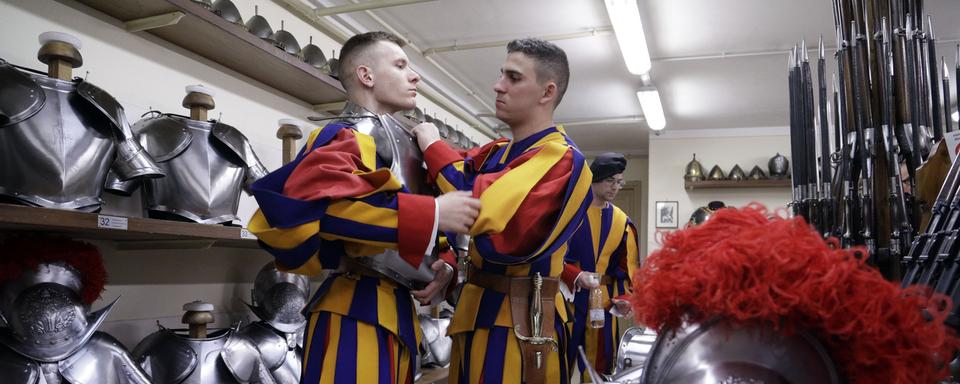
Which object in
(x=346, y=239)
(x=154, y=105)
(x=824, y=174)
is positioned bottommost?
(x=346, y=239)

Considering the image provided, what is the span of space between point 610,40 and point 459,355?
4261 mm

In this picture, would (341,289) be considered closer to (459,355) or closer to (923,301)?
(459,355)

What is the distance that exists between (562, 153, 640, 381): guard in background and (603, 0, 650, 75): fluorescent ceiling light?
1.13 meters

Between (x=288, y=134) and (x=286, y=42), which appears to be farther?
(x=286, y=42)

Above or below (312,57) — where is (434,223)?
below

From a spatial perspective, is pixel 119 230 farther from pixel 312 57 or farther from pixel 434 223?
pixel 312 57

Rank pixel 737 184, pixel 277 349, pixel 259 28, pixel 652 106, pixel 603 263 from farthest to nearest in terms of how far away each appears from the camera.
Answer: pixel 737 184 → pixel 652 106 → pixel 603 263 → pixel 259 28 → pixel 277 349

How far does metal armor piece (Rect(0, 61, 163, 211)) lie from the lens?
6.67 feet

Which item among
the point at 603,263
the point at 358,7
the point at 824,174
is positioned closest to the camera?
the point at 824,174

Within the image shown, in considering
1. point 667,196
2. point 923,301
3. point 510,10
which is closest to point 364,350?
point 923,301

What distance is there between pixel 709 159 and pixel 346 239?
8.27 m

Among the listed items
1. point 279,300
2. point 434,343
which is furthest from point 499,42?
point 279,300

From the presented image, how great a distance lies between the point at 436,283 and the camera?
185 cm

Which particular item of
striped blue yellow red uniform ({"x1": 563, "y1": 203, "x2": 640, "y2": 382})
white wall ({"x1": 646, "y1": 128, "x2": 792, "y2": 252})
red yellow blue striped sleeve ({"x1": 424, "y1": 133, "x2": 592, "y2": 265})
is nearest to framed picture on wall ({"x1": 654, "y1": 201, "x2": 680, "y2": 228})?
white wall ({"x1": 646, "y1": 128, "x2": 792, "y2": 252})
